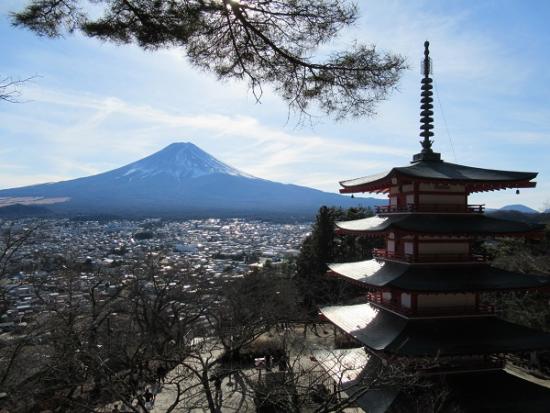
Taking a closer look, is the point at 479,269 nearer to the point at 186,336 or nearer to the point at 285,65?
the point at 285,65

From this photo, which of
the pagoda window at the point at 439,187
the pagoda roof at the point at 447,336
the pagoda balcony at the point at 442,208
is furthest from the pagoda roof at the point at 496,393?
the pagoda window at the point at 439,187

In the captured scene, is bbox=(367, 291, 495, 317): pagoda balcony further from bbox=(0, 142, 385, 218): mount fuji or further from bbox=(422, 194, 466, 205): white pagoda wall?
bbox=(0, 142, 385, 218): mount fuji

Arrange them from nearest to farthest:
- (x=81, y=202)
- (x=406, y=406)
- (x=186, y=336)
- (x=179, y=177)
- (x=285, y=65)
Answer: (x=285, y=65), (x=406, y=406), (x=186, y=336), (x=81, y=202), (x=179, y=177)

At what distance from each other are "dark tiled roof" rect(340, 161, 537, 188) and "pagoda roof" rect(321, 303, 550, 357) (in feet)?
10.6

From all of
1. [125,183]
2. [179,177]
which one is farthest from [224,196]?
[125,183]

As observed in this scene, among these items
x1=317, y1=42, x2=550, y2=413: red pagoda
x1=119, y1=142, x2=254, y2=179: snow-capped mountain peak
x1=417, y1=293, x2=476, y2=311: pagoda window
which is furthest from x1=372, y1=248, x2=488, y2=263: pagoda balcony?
x1=119, y1=142, x2=254, y2=179: snow-capped mountain peak

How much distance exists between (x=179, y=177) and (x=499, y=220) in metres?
159

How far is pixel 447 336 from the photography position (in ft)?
32.3

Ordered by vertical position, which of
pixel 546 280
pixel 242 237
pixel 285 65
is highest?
pixel 285 65

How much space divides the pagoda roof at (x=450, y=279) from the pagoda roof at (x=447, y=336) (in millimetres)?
925

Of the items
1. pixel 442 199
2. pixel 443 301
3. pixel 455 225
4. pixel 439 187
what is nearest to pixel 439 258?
pixel 455 225

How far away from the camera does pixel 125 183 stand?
498 feet

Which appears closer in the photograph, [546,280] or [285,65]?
[285,65]

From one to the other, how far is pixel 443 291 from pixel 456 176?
276 cm
